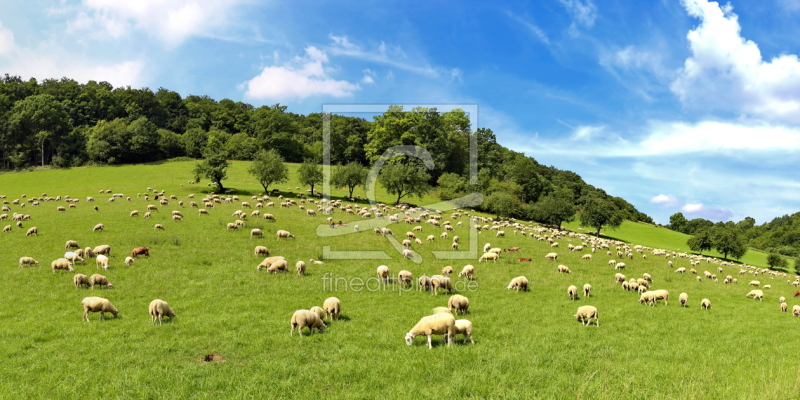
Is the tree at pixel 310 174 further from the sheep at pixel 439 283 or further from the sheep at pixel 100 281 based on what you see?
the sheep at pixel 439 283

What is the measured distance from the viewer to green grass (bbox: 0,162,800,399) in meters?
10.4

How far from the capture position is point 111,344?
13.2m

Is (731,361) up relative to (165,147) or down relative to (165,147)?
down

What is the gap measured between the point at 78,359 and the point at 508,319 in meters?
15.1

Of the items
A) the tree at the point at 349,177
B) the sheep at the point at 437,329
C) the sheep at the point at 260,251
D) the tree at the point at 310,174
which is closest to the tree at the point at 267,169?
the tree at the point at 310,174

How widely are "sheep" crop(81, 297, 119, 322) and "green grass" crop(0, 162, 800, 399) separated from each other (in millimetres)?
365

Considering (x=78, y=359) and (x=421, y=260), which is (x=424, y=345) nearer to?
(x=78, y=359)

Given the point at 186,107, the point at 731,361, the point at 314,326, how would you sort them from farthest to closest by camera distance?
1. the point at 186,107
2. the point at 314,326
3. the point at 731,361

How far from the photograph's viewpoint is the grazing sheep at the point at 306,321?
555 inches

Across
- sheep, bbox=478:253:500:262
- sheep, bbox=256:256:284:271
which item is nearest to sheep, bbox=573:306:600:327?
sheep, bbox=478:253:500:262

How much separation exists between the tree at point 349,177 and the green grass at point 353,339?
46.9m

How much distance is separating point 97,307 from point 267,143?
10864 centimetres

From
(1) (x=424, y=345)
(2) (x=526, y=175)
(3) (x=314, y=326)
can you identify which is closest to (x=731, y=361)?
(1) (x=424, y=345)

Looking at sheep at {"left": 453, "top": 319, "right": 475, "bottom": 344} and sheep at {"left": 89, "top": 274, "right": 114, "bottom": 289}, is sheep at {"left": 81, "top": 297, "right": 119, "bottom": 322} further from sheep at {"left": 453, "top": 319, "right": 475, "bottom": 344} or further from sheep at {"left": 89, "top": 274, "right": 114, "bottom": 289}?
sheep at {"left": 453, "top": 319, "right": 475, "bottom": 344}
